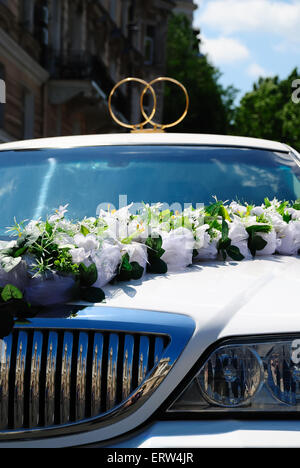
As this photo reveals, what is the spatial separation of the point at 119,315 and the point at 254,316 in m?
0.37

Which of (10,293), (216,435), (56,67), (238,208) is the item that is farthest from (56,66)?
(216,435)

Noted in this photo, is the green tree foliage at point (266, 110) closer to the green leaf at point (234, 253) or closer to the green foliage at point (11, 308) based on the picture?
the green leaf at point (234, 253)

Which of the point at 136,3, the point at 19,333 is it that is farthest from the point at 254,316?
the point at 136,3

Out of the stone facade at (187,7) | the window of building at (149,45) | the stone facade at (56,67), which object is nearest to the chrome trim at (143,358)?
the stone facade at (56,67)

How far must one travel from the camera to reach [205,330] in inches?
69.1

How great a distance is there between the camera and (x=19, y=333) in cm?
178

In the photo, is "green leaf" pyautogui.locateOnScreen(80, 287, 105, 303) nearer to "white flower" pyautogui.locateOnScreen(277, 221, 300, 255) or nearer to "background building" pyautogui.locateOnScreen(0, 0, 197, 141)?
"white flower" pyautogui.locateOnScreen(277, 221, 300, 255)

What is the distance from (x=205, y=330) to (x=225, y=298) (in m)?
0.14

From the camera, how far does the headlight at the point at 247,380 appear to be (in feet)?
5.75

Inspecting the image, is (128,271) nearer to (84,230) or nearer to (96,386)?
(84,230)

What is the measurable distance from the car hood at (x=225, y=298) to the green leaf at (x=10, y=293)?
26 centimetres

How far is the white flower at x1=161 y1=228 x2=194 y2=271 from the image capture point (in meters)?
2.27
